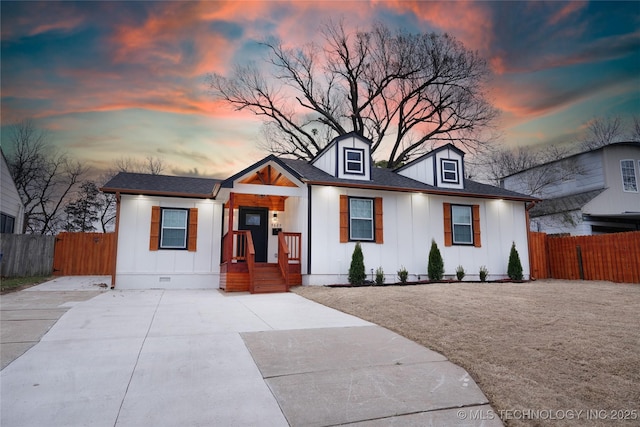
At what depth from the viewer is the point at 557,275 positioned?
46.6ft

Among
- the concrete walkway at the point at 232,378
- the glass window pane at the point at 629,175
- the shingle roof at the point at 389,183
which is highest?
the glass window pane at the point at 629,175

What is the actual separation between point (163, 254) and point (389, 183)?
7.48m

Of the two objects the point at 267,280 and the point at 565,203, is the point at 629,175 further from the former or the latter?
the point at 267,280

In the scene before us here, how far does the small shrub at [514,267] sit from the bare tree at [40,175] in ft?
80.3

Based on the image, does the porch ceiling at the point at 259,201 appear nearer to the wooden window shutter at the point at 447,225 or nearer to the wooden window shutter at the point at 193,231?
the wooden window shutter at the point at 193,231

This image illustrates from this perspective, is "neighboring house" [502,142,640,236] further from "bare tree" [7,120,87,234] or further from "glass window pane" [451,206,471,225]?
"bare tree" [7,120,87,234]

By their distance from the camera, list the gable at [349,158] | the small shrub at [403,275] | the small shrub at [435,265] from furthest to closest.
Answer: the gable at [349,158] < the small shrub at [435,265] < the small shrub at [403,275]

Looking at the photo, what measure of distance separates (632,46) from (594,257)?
11341mm

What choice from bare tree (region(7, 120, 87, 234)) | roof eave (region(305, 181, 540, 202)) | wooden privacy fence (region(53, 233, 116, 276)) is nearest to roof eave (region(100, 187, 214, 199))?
roof eave (region(305, 181, 540, 202))

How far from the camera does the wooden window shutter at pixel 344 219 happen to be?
11664mm

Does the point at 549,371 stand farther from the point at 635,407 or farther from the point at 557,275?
the point at 557,275

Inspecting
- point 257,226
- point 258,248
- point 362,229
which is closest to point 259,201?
point 257,226

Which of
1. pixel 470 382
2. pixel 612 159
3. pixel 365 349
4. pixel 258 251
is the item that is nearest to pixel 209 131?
pixel 258 251

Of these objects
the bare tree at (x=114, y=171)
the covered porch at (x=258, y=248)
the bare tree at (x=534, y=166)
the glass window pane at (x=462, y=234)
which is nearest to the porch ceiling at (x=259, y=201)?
the covered porch at (x=258, y=248)
